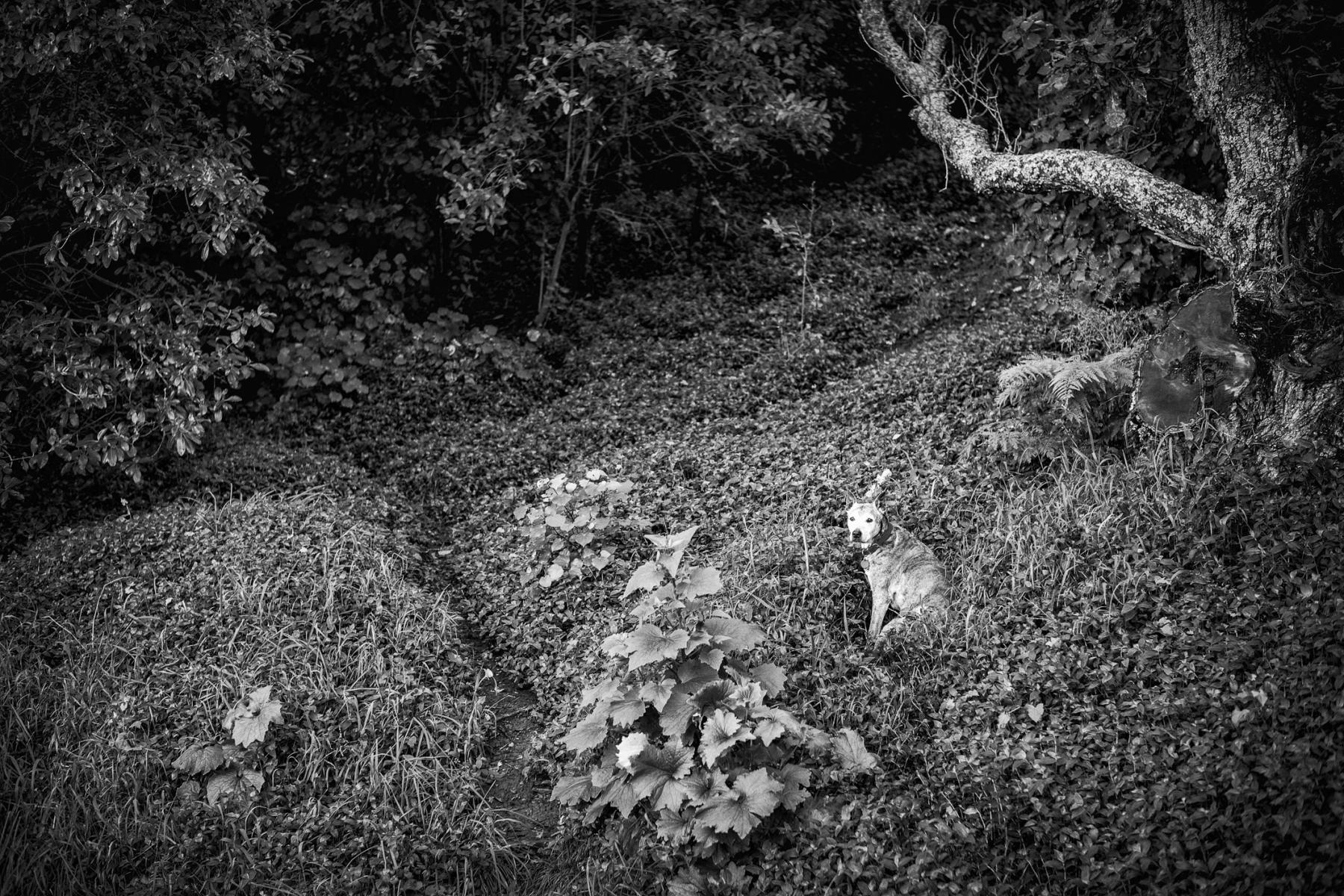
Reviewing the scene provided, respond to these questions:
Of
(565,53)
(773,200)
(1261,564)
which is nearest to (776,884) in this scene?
(1261,564)

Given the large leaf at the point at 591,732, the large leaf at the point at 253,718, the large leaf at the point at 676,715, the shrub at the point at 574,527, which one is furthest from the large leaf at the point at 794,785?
the large leaf at the point at 253,718

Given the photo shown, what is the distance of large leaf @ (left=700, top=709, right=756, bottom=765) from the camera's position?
13.5 feet

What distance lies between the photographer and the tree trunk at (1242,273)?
16.0ft

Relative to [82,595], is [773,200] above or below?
above

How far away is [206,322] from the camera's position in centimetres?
768

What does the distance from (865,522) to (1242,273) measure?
2.43 meters

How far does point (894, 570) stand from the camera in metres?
5.19

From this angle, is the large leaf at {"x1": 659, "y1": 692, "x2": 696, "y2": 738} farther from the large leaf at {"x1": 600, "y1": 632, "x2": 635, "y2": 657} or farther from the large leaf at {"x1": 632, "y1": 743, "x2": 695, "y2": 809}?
the large leaf at {"x1": 600, "y1": 632, "x2": 635, "y2": 657}

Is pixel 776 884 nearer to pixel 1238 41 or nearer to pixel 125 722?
pixel 125 722

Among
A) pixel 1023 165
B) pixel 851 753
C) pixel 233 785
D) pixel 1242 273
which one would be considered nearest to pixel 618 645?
pixel 851 753

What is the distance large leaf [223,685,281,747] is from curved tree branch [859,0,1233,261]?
5.63 m

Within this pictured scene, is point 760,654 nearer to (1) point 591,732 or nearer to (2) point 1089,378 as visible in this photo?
(1) point 591,732

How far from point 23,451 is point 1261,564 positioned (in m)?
8.69

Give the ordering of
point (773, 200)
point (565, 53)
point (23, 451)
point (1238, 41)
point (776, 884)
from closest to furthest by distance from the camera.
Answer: point (776, 884)
point (1238, 41)
point (23, 451)
point (565, 53)
point (773, 200)
